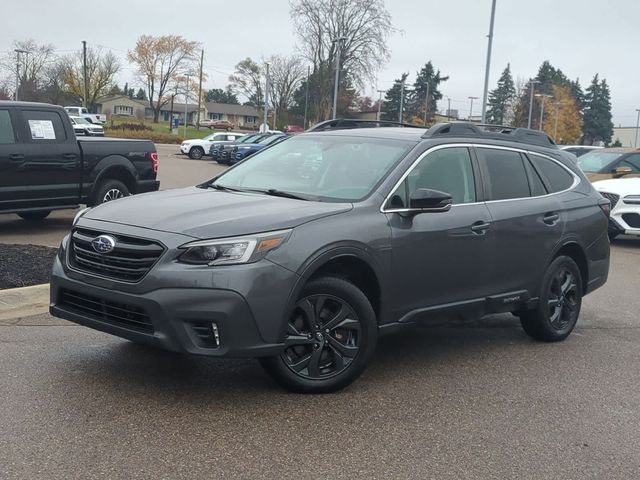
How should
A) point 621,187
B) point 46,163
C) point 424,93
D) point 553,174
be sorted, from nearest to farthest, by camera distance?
point 553,174 → point 46,163 → point 621,187 → point 424,93

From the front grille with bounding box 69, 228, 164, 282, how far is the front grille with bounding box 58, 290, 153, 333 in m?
0.16

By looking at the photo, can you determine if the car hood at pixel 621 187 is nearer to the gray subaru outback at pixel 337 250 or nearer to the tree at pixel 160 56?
the gray subaru outback at pixel 337 250

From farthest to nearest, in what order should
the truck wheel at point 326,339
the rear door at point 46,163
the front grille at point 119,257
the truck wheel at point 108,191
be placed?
the truck wheel at point 108,191, the rear door at point 46,163, the truck wheel at point 326,339, the front grille at point 119,257

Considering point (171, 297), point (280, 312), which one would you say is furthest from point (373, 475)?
point (171, 297)

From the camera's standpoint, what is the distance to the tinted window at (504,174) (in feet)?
20.1

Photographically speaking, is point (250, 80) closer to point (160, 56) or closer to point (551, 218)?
point (160, 56)

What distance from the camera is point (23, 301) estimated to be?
670cm

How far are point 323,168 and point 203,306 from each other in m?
1.76

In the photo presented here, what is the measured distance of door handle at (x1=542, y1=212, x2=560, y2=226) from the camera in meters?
6.43

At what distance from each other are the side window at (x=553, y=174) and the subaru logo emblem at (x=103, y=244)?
3.78 meters

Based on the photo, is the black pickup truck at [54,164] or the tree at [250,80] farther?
the tree at [250,80]

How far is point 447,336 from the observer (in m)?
6.81

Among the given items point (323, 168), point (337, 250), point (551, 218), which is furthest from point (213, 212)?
point (551, 218)

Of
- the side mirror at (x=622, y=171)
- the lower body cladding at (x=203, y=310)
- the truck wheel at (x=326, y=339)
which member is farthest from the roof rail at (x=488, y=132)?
the side mirror at (x=622, y=171)
